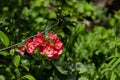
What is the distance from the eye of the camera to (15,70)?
8.82ft

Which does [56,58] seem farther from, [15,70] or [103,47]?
[103,47]

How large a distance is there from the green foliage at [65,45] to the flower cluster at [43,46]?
0.13 ft

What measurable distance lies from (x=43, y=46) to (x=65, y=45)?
2.34 feet

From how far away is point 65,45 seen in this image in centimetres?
341

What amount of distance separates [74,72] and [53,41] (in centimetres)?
36

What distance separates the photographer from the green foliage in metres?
2.81

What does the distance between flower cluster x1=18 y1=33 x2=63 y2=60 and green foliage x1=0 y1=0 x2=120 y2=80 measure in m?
0.04

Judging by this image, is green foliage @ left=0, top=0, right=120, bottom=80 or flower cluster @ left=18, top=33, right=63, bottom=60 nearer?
flower cluster @ left=18, top=33, right=63, bottom=60

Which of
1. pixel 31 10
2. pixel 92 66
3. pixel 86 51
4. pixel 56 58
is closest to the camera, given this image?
pixel 56 58

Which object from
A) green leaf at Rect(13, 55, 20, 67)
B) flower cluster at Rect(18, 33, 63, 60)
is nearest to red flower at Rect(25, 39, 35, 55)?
flower cluster at Rect(18, 33, 63, 60)

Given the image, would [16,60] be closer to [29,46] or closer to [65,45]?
[29,46]

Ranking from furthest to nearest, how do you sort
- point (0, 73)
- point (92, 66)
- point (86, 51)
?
point (86, 51), point (92, 66), point (0, 73)

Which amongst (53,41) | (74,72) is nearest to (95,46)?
(74,72)

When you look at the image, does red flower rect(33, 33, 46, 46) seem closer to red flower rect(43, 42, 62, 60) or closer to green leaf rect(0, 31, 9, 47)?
red flower rect(43, 42, 62, 60)
